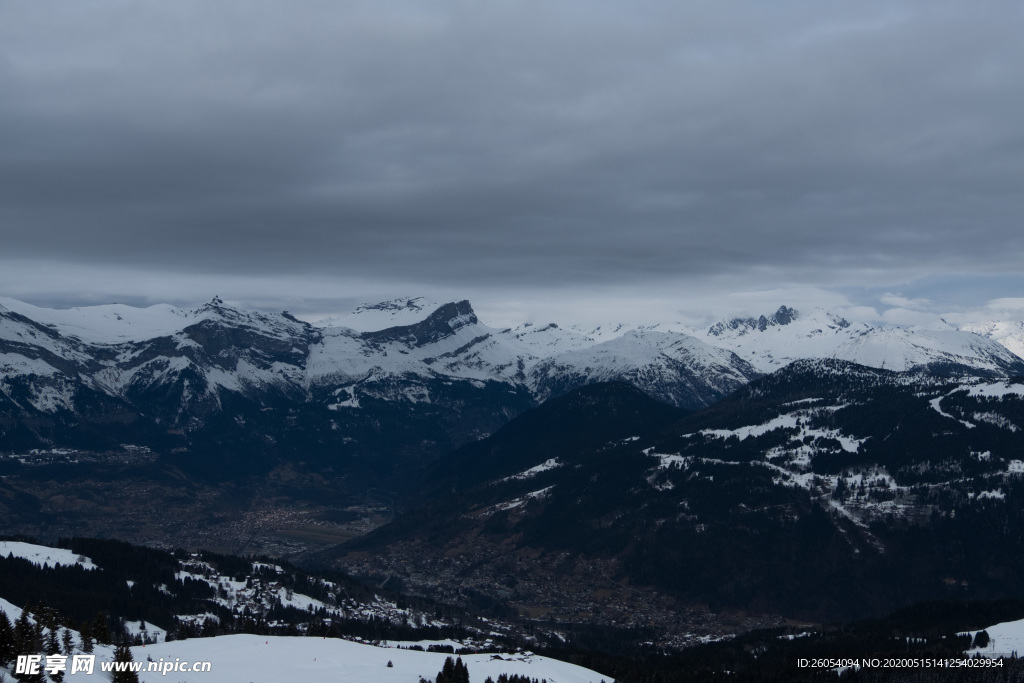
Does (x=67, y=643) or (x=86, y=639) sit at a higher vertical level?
(x=86, y=639)

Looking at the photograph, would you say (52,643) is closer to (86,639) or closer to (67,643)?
(67,643)

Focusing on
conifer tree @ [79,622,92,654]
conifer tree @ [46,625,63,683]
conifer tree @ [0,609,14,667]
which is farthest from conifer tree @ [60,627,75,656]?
conifer tree @ [0,609,14,667]

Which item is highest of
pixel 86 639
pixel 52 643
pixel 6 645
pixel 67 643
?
pixel 6 645

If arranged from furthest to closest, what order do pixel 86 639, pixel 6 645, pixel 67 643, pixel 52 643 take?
pixel 86 639 → pixel 67 643 → pixel 52 643 → pixel 6 645

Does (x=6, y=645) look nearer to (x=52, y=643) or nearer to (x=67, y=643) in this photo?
(x=52, y=643)

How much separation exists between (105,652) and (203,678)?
1848 centimetres

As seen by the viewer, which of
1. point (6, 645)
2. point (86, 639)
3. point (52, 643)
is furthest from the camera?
point (86, 639)

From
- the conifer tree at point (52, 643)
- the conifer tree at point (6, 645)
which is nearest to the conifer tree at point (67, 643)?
the conifer tree at point (52, 643)

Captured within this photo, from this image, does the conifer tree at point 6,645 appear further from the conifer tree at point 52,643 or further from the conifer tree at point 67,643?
the conifer tree at point 67,643

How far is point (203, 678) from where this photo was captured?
644 feet

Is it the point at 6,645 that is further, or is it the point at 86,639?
the point at 86,639

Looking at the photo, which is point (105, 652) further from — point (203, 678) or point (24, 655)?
point (24, 655)

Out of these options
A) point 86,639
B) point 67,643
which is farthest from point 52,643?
point 86,639

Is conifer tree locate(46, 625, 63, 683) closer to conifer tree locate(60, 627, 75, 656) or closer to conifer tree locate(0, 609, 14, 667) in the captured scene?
conifer tree locate(60, 627, 75, 656)
